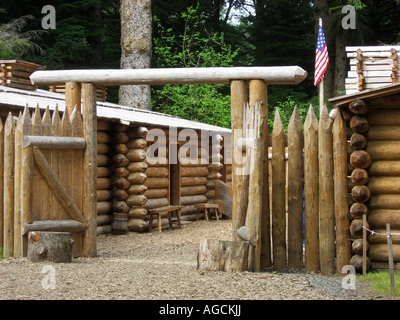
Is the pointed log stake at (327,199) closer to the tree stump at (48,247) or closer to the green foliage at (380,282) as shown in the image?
the green foliage at (380,282)

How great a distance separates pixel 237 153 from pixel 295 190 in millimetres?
1033

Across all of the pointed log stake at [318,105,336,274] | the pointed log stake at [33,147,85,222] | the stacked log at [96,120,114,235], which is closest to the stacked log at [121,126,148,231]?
the stacked log at [96,120,114,235]

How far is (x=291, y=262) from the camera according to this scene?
368 inches

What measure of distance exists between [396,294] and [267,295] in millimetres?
1497

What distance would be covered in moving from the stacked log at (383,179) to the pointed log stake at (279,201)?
1.25 m

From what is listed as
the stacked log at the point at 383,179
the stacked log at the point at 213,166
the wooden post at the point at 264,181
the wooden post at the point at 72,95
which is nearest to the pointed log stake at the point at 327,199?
the stacked log at the point at 383,179

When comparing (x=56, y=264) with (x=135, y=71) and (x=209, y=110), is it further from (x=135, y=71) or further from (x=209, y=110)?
(x=209, y=110)

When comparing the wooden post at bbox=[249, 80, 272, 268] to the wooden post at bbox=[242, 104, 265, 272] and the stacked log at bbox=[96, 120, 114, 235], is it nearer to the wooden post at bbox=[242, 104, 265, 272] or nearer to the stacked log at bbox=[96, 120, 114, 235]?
the wooden post at bbox=[242, 104, 265, 272]

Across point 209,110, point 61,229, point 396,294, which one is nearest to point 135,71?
point 61,229

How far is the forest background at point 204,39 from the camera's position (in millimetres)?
26453

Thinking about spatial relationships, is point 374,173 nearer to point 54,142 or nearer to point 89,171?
point 89,171

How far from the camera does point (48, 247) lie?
30.9ft

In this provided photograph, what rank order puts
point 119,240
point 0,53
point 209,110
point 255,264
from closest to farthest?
point 255,264 < point 119,240 < point 0,53 < point 209,110

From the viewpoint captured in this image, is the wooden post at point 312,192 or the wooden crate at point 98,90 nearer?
the wooden post at point 312,192
